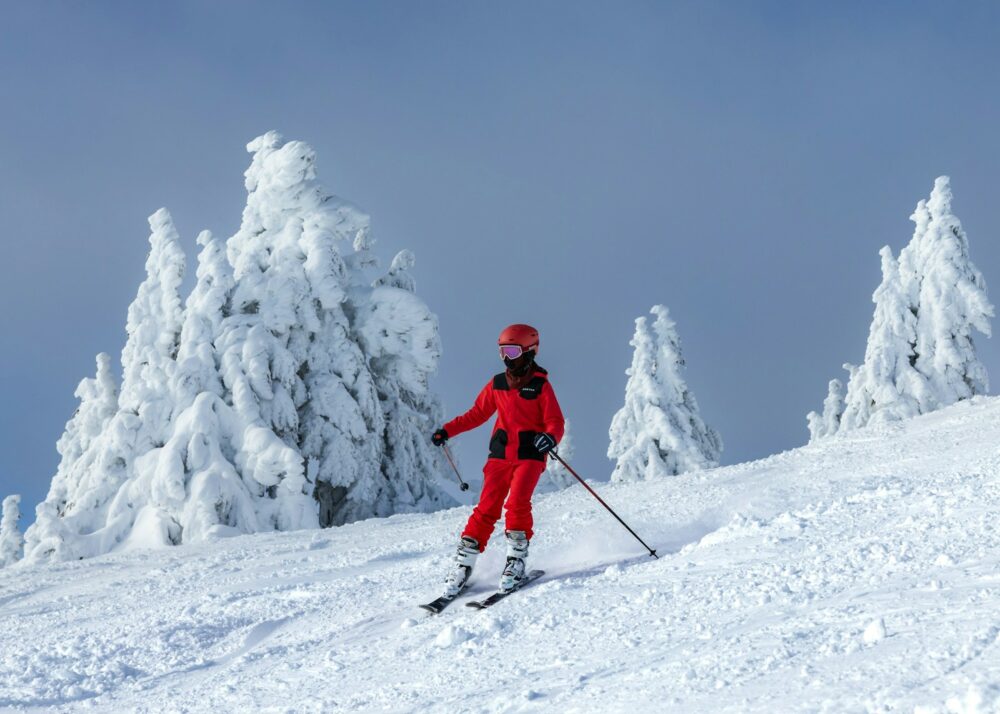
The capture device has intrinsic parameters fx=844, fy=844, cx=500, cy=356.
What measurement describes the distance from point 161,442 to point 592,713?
18.5 meters

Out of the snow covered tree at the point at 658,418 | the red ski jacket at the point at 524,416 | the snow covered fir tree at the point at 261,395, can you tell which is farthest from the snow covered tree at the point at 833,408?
the red ski jacket at the point at 524,416

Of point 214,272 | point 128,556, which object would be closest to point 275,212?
point 214,272

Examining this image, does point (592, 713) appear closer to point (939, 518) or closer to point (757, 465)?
point (939, 518)

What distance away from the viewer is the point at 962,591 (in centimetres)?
429

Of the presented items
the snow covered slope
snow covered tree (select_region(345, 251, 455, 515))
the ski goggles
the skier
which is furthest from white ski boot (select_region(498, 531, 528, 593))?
snow covered tree (select_region(345, 251, 455, 515))

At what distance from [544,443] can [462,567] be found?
1.28 meters

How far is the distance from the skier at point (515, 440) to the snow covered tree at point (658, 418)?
86.9ft

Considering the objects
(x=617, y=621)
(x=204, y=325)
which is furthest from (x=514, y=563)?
(x=204, y=325)

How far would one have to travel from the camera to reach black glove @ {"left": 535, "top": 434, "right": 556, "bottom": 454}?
6949 millimetres

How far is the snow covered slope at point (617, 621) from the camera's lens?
3.65 m

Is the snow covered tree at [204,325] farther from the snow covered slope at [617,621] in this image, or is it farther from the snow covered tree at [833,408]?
the snow covered tree at [833,408]

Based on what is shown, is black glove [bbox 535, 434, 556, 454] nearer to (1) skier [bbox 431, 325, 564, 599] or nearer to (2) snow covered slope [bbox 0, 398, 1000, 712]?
(1) skier [bbox 431, 325, 564, 599]

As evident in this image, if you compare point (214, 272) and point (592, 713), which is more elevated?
point (214, 272)

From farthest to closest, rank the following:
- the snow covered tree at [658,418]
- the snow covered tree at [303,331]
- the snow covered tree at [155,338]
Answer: the snow covered tree at [658,418]
the snow covered tree at [303,331]
the snow covered tree at [155,338]
